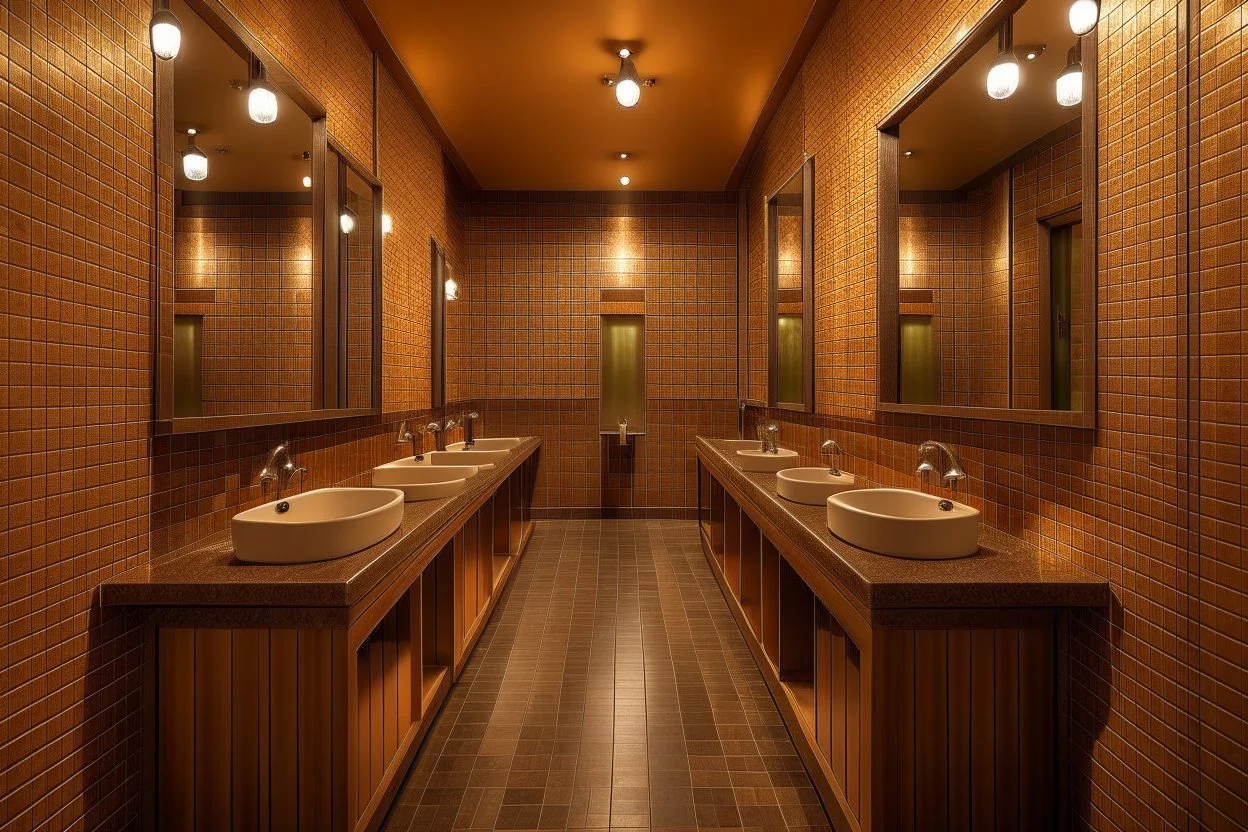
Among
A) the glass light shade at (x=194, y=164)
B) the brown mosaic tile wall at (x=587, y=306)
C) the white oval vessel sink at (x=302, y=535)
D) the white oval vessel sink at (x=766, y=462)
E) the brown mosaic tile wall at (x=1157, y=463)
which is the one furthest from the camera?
the brown mosaic tile wall at (x=587, y=306)

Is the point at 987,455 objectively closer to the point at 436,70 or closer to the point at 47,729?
the point at 47,729

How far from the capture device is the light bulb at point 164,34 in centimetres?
160

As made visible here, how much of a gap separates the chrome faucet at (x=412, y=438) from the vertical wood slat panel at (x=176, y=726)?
6.58 feet

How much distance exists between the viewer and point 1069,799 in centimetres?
153

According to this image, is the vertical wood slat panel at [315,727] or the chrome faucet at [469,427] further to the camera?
the chrome faucet at [469,427]

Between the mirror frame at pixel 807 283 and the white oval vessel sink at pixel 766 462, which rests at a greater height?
the mirror frame at pixel 807 283

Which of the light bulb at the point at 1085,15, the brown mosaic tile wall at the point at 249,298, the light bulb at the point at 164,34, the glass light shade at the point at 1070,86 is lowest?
the brown mosaic tile wall at the point at 249,298

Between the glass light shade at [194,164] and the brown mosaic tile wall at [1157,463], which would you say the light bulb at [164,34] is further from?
the brown mosaic tile wall at [1157,463]

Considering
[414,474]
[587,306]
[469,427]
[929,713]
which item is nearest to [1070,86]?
[929,713]

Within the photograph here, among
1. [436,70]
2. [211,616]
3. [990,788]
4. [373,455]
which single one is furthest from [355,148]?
[990,788]

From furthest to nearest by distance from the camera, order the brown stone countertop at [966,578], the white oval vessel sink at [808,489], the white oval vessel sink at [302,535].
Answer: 1. the white oval vessel sink at [808,489]
2. the white oval vessel sink at [302,535]
3. the brown stone countertop at [966,578]

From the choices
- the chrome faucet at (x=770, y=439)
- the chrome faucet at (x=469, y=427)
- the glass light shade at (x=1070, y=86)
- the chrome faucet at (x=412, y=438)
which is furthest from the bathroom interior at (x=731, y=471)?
the chrome faucet at (x=469, y=427)

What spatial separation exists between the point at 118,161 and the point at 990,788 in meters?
2.62

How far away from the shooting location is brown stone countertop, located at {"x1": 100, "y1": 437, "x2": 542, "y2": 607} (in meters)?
1.46
